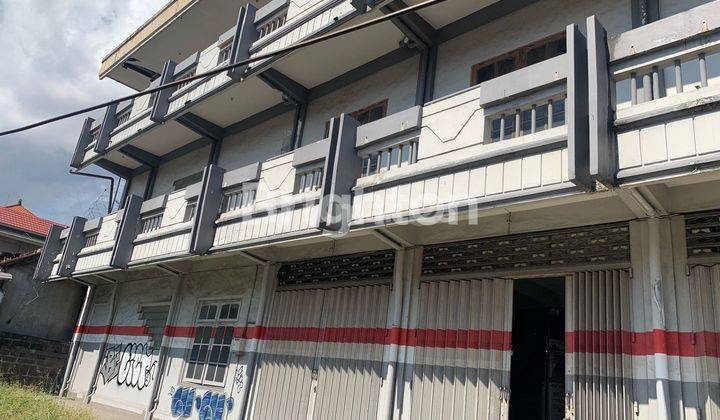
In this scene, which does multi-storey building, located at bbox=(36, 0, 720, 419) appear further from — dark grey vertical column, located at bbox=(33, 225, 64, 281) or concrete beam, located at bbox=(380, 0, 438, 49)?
dark grey vertical column, located at bbox=(33, 225, 64, 281)

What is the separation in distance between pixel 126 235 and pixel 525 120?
10.1 metres

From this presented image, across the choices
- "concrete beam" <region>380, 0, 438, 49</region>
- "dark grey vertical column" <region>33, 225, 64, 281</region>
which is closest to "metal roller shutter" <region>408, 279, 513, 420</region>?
"concrete beam" <region>380, 0, 438, 49</region>

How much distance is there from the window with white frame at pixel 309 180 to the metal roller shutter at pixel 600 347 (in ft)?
13.6

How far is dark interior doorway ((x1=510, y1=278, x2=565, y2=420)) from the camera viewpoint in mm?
9852

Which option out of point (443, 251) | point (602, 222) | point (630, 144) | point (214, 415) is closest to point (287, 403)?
point (214, 415)

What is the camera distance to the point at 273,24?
11430 mm

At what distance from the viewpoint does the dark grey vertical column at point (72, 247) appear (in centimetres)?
1557

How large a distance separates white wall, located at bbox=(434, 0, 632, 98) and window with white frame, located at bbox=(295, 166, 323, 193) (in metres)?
2.65

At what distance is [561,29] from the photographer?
807 centimetres

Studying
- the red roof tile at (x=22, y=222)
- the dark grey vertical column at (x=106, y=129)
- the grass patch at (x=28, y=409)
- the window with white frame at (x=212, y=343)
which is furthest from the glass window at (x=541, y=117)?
the red roof tile at (x=22, y=222)

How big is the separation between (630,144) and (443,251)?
354 centimetres

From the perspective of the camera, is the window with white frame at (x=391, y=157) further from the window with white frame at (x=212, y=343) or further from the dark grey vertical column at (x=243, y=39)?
the window with white frame at (x=212, y=343)

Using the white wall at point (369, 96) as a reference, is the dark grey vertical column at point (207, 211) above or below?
below

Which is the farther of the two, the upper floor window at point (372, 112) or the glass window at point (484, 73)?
the upper floor window at point (372, 112)
